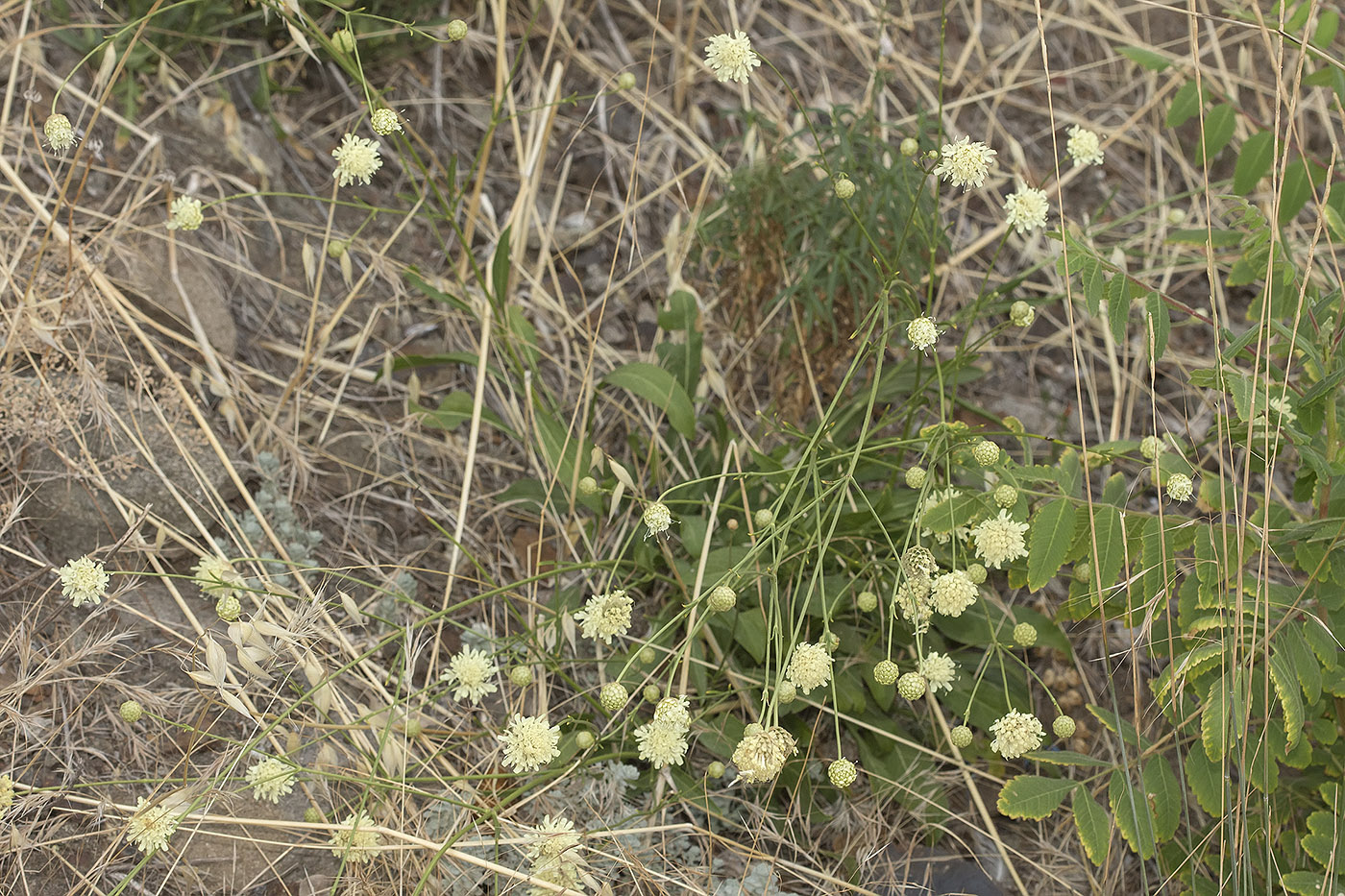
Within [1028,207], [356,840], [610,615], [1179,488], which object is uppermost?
[1028,207]

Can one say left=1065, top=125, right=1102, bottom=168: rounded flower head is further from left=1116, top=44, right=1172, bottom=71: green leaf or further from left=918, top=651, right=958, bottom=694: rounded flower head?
left=918, top=651, right=958, bottom=694: rounded flower head

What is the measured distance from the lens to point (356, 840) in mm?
1651

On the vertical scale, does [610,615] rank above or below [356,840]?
above

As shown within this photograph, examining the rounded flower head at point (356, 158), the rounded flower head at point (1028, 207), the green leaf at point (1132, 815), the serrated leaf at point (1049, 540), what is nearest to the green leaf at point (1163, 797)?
the green leaf at point (1132, 815)

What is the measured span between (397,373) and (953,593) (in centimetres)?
147

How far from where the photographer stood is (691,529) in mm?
2035

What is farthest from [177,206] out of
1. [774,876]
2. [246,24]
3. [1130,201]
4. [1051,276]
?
[1130,201]

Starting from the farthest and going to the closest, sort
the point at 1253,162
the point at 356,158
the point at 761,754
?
the point at 1253,162
the point at 356,158
the point at 761,754

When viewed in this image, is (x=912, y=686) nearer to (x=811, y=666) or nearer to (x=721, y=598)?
(x=811, y=666)

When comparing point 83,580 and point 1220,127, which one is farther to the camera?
point 1220,127

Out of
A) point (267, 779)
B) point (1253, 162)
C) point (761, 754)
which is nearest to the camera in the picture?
point (761, 754)

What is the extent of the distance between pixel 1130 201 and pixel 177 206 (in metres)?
2.53

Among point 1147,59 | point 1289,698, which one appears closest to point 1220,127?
point 1147,59

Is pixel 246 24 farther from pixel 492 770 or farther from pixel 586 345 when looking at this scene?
pixel 492 770
